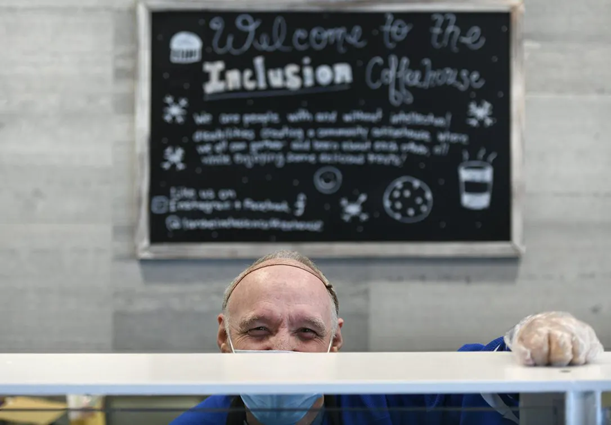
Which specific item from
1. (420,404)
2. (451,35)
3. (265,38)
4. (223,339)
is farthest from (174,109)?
(420,404)

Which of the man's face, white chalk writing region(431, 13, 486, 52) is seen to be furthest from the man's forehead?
white chalk writing region(431, 13, 486, 52)

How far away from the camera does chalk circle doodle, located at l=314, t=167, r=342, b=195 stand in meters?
2.46

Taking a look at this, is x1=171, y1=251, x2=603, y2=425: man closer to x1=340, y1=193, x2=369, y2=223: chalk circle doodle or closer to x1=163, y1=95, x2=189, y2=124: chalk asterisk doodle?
x1=340, y1=193, x2=369, y2=223: chalk circle doodle

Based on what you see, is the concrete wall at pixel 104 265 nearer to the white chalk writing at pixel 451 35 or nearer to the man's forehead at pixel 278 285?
the white chalk writing at pixel 451 35

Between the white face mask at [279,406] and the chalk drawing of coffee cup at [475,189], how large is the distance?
6.18ft

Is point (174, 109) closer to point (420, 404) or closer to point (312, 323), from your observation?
point (312, 323)

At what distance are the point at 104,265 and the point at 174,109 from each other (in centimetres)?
62

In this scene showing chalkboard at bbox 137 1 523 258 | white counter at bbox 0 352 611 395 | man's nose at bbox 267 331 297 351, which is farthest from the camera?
chalkboard at bbox 137 1 523 258

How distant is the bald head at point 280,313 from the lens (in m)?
1.45

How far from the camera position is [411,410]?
711 millimetres

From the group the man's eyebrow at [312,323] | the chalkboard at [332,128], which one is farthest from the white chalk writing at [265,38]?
the man's eyebrow at [312,323]

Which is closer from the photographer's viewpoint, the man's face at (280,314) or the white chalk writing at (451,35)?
the man's face at (280,314)

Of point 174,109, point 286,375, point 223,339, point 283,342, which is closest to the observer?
point 286,375

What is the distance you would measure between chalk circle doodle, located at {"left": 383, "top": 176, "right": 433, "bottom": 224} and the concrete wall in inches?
6.9
